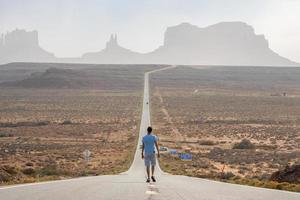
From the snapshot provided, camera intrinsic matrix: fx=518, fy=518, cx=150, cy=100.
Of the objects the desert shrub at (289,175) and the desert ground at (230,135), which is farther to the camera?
the desert ground at (230,135)

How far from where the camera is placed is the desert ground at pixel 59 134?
91.5 ft

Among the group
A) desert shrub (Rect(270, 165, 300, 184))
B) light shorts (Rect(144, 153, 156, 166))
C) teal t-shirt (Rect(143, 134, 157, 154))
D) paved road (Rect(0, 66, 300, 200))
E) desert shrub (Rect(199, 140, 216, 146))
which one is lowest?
desert shrub (Rect(199, 140, 216, 146))

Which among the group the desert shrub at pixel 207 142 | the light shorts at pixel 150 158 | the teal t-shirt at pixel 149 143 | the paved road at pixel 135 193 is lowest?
the desert shrub at pixel 207 142

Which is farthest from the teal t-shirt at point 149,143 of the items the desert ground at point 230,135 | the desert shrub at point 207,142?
the desert shrub at point 207,142

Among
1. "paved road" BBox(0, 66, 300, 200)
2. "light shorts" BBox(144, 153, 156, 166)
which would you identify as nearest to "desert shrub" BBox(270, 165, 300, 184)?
"paved road" BBox(0, 66, 300, 200)

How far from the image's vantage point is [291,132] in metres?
56.1

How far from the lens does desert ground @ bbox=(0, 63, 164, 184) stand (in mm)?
27883

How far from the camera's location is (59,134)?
53.3 metres

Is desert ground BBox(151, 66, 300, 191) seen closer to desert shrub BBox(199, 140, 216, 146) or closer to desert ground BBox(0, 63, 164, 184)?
desert shrub BBox(199, 140, 216, 146)

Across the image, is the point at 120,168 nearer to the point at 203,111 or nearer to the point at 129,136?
the point at 129,136

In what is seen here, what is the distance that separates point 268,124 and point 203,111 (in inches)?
849

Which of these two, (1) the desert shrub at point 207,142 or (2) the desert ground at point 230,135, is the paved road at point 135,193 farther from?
(1) the desert shrub at point 207,142

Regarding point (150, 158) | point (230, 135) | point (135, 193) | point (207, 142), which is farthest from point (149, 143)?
point (230, 135)

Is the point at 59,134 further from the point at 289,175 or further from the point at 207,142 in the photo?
the point at 289,175
